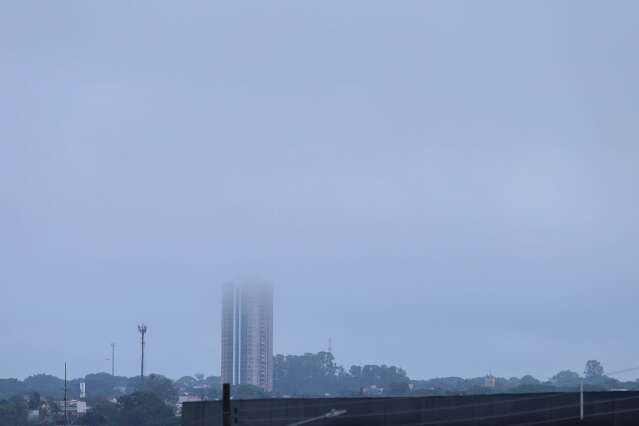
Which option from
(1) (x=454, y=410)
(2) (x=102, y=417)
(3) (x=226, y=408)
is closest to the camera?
(3) (x=226, y=408)

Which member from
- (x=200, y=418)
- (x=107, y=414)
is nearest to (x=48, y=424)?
(x=107, y=414)

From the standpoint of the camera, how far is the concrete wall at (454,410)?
64.4m

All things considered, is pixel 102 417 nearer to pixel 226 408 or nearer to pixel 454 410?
pixel 454 410

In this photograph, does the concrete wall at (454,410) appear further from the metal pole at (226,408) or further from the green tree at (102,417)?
the green tree at (102,417)

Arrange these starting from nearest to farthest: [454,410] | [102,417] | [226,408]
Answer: [226,408] → [454,410] → [102,417]

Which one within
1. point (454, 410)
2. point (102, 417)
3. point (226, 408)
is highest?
point (226, 408)

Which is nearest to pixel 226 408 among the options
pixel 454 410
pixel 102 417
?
pixel 454 410

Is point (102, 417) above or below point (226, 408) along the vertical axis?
below

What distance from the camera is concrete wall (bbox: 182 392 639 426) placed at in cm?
6444

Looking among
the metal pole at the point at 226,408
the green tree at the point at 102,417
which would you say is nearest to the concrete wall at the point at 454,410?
the metal pole at the point at 226,408

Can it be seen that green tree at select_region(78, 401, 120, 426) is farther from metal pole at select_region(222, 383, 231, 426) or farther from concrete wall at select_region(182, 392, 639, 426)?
metal pole at select_region(222, 383, 231, 426)

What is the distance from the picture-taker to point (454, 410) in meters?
67.8

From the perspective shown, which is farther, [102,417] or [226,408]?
[102,417]

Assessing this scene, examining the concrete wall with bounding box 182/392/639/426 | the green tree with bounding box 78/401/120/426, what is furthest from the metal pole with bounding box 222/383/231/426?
the green tree with bounding box 78/401/120/426
